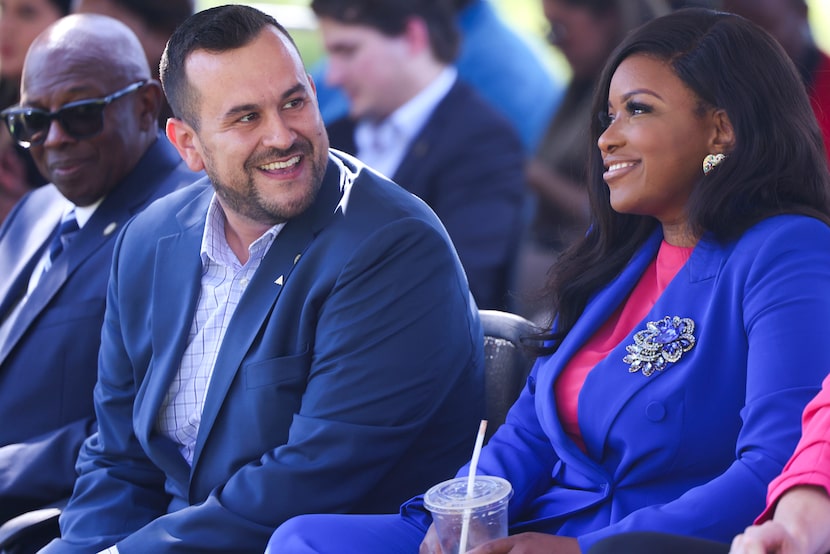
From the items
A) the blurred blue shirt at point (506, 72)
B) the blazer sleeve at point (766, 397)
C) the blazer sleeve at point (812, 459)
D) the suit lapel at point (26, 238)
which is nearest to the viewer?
the blazer sleeve at point (812, 459)

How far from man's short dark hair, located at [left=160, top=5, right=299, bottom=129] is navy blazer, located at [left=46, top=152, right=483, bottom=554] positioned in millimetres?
348

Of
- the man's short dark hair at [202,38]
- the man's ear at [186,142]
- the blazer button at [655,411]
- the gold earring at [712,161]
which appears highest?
the man's short dark hair at [202,38]

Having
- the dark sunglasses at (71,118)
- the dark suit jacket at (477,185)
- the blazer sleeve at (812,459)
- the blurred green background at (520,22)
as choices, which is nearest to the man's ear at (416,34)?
the dark suit jacket at (477,185)

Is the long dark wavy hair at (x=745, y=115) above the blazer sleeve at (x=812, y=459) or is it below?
above

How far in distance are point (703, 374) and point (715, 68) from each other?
677mm

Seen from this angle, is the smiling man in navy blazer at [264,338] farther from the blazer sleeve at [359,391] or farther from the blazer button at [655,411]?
the blazer button at [655,411]

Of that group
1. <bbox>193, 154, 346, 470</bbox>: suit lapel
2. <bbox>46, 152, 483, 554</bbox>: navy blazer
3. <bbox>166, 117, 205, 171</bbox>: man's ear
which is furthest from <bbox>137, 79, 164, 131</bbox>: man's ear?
<bbox>193, 154, 346, 470</bbox>: suit lapel

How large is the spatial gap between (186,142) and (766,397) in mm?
1780

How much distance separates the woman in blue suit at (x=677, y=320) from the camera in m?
2.38

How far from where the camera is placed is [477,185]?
5.33m

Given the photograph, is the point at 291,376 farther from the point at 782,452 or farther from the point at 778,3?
the point at 778,3

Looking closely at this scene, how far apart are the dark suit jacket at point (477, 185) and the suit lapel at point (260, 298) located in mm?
2123

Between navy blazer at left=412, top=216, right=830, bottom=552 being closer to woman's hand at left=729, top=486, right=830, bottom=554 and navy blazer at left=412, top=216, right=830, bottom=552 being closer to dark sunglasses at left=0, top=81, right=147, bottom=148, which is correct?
woman's hand at left=729, top=486, right=830, bottom=554

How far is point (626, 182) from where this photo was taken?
2811 millimetres
